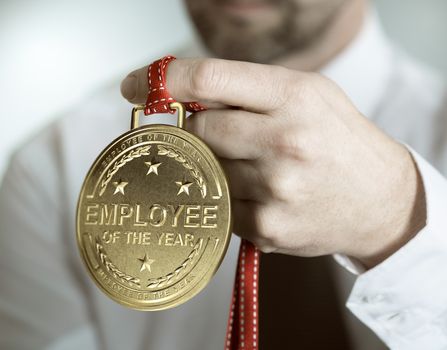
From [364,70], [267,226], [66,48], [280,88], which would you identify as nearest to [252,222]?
[267,226]

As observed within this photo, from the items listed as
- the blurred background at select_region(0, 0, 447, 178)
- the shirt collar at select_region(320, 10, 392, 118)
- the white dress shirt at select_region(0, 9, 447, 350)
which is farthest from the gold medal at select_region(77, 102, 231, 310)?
the blurred background at select_region(0, 0, 447, 178)

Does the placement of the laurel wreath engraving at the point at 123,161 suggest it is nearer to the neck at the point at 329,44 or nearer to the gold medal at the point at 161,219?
the gold medal at the point at 161,219

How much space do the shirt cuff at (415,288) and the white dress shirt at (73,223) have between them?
0.19 metres

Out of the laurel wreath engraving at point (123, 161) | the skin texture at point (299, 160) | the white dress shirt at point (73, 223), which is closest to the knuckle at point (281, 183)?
the skin texture at point (299, 160)

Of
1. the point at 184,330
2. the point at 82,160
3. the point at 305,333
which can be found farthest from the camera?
the point at 82,160

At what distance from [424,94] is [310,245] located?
60 centimetres

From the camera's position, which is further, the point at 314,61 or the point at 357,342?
the point at 314,61

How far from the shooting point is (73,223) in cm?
106

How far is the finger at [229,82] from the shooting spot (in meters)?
0.43

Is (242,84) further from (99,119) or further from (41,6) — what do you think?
(41,6)

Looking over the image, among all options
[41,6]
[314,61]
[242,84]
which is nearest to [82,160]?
[41,6]

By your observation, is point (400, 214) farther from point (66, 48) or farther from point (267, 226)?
point (66, 48)

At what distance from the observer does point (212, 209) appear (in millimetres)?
448

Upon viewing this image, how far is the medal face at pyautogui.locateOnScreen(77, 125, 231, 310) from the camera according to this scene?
45cm
